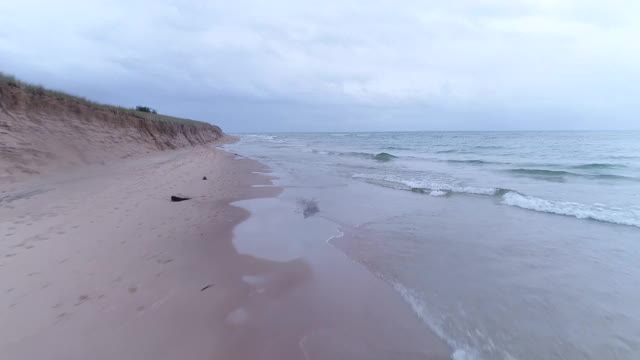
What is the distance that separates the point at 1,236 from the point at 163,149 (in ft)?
72.9

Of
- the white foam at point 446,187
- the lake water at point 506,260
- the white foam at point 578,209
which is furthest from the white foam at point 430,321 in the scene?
the white foam at point 446,187

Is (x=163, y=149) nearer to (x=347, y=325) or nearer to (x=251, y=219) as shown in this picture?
(x=251, y=219)

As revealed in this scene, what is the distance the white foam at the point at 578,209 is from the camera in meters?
7.86

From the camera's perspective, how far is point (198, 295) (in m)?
3.69

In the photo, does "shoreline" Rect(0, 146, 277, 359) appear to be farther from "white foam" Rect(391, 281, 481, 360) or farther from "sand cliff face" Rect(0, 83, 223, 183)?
"sand cliff face" Rect(0, 83, 223, 183)

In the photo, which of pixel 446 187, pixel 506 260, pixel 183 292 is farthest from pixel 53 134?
pixel 506 260

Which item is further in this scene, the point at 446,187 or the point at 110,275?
the point at 446,187

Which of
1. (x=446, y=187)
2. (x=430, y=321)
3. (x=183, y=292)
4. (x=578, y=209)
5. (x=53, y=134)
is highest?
(x=53, y=134)

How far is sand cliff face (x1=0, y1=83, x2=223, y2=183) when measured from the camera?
10.8 meters

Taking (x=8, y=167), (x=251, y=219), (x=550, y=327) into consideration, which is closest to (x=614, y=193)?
(x=550, y=327)

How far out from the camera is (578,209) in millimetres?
8812

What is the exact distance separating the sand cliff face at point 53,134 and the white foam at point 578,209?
14883mm

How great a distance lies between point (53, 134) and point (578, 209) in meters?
18.4

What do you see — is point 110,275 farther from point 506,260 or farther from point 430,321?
point 506,260
